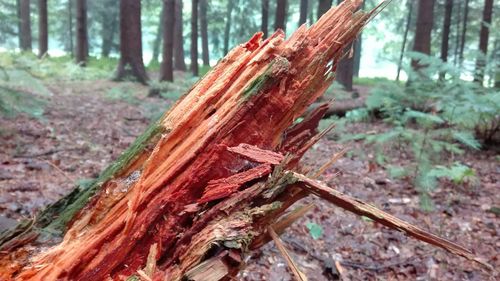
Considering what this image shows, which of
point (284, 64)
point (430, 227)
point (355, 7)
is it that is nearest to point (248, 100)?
point (284, 64)

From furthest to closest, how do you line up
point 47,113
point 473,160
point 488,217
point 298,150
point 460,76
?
point 47,113, point 473,160, point 460,76, point 488,217, point 298,150

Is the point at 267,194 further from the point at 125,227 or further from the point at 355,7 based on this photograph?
the point at 355,7

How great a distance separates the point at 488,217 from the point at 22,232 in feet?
15.7

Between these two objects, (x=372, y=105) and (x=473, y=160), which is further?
(x=372, y=105)

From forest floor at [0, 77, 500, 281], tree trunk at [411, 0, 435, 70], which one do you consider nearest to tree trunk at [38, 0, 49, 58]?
forest floor at [0, 77, 500, 281]

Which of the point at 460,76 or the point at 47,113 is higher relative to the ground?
the point at 460,76

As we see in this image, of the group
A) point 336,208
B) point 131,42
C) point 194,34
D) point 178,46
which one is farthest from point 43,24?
point 336,208

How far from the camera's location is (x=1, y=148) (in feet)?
17.5

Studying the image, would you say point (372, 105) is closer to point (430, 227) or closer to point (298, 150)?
point (430, 227)

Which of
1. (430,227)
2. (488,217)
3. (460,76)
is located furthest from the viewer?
(460,76)

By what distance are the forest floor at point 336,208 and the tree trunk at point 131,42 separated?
591 cm

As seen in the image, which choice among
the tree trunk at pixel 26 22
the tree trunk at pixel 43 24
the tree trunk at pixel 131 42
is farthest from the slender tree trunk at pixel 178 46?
the tree trunk at pixel 131 42

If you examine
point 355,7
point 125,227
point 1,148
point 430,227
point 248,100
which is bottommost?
point 430,227

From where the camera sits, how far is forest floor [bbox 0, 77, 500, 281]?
3.68m
